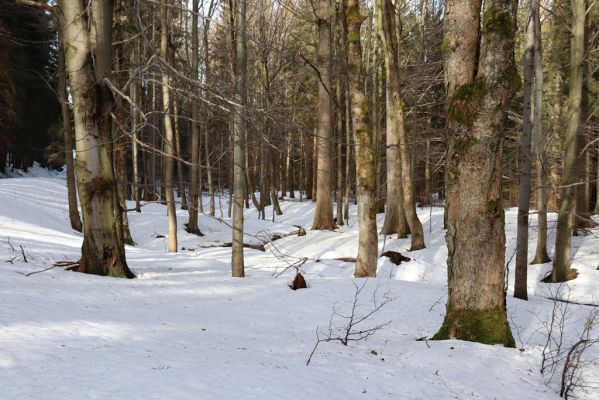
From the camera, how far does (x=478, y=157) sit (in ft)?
15.0

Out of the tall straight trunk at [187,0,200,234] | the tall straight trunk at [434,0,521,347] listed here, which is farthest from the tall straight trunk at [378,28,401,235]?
the tall straight trunk at [434,0,521,347]

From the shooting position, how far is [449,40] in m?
4.74

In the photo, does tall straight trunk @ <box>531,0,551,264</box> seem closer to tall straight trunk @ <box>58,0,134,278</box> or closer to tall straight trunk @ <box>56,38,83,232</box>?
tall straight trunk @ <box>58,0,134,278</box>

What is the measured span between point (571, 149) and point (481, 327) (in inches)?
373

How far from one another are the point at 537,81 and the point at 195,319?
10861 millimetres

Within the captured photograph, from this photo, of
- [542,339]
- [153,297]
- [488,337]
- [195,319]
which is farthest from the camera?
[153,297]

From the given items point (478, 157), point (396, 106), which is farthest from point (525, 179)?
point (396, 106)

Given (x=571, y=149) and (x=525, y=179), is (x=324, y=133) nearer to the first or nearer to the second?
(x=571, y=149)

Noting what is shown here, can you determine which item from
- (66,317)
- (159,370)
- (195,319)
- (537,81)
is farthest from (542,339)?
(537,81)

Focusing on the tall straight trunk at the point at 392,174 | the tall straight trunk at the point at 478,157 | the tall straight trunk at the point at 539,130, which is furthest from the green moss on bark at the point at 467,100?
the tall straight trunk at the point at 392,174

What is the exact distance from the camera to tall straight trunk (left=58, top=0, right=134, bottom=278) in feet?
22.8

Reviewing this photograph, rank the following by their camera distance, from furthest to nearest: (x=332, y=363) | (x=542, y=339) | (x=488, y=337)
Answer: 1. (x=542, y=339)
2. (x=488, y=337)
3. (x=332, y=363)

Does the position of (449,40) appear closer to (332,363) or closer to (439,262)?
(332,363)

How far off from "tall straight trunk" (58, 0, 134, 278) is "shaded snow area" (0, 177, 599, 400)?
0.75m
